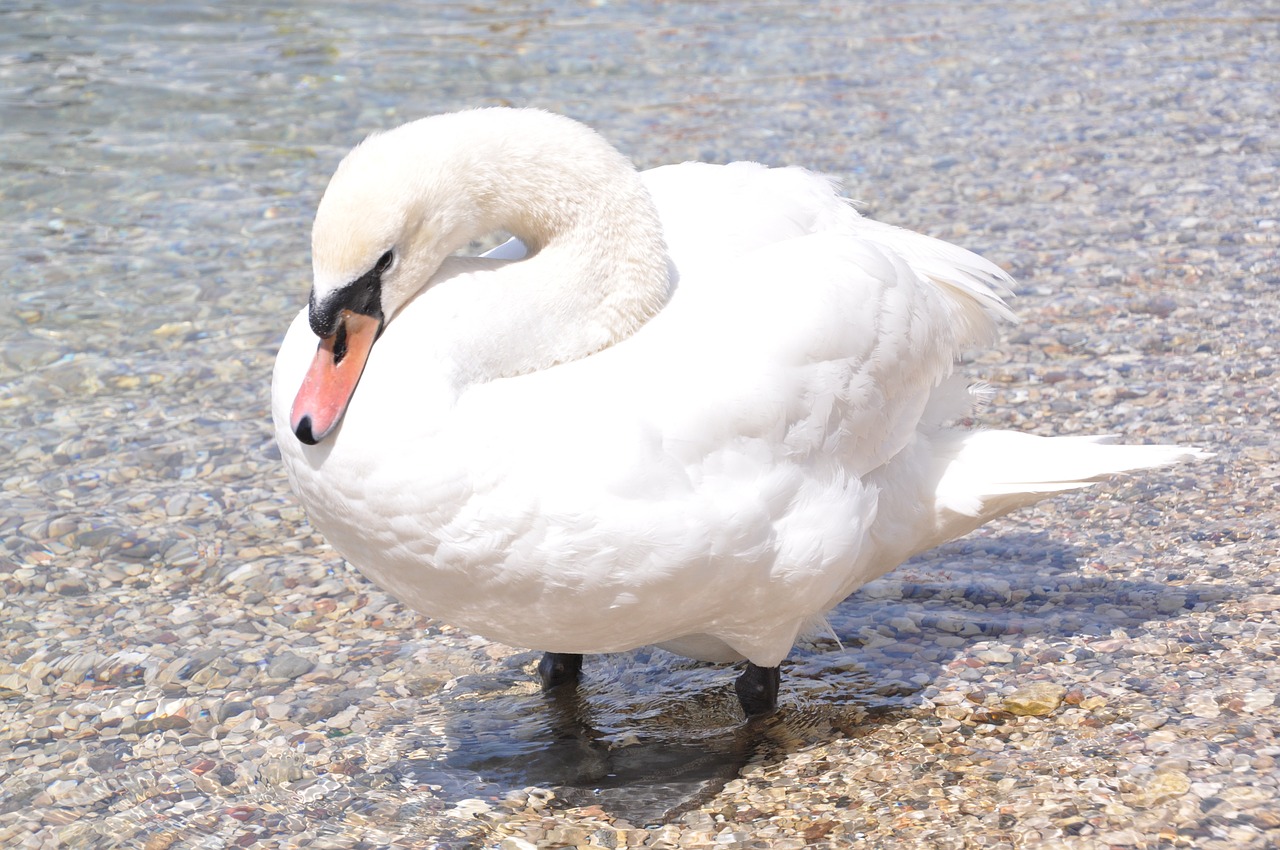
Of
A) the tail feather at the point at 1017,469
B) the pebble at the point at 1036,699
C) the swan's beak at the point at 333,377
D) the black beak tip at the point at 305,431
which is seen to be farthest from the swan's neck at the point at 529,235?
the pebble at the point at 1036,699

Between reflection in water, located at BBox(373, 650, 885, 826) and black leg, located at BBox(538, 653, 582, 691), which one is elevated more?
black leg, located at BBox(538, 653, 582, 691)

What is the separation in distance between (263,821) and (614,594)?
46.2 inches

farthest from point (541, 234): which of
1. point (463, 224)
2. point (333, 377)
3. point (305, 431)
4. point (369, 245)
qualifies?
point (305, 431)

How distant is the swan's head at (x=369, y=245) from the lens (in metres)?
3.09

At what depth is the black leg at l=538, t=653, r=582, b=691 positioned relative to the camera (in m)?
4.17

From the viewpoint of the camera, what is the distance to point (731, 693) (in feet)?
14.0

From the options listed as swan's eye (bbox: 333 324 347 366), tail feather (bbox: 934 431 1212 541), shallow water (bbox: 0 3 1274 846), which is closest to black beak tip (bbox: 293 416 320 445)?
swan's eye (bbox: 333 324 347 366)

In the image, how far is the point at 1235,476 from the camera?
4941 millimetres

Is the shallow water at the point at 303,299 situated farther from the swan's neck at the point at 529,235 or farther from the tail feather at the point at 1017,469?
the swan's neck at the point at 529,235

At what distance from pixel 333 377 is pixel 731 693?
1701 mm

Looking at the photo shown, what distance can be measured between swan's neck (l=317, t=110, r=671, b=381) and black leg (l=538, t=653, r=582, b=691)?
3.66 ft

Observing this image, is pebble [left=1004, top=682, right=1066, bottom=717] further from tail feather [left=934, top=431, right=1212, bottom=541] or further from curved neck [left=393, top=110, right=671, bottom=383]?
curved neck [left=393, top=110, right=671, bottom=383]

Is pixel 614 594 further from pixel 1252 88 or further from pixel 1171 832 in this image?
pixel 1252 88

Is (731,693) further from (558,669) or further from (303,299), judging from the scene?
(303,299)
